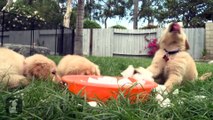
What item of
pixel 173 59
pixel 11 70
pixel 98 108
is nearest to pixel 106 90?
pixel 98 108

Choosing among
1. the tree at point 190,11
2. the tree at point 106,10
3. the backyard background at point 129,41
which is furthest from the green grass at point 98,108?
the tree at point 106,10

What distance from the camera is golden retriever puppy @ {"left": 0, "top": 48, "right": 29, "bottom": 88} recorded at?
3586mm

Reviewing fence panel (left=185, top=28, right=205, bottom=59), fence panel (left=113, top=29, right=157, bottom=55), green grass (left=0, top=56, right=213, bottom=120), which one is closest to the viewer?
green grass (left=0, top=56, right=213, bottom=120)

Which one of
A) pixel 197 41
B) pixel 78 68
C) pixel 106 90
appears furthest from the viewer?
pixel 197 41

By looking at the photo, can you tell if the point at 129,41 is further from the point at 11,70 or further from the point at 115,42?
the point at 11,70

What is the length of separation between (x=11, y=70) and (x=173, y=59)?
191 centimetres

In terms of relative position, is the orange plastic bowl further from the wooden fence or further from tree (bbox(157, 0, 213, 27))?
tree (bbox(157, 0, 213, 27))

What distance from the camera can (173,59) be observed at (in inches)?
173

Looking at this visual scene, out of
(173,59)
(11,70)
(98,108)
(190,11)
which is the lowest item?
(98,108)

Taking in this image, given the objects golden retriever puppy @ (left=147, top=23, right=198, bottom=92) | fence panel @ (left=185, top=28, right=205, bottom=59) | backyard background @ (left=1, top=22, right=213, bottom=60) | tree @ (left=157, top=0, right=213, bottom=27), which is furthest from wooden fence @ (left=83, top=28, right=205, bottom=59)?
golden retriever puppy @ (left=147, top=23, right=198, bottom=92)

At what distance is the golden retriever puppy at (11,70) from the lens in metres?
3.59

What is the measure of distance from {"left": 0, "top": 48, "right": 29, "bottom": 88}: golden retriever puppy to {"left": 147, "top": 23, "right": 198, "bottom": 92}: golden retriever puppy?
5.41 feet

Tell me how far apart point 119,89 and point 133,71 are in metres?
1.33

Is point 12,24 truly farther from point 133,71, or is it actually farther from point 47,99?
point 47,99
